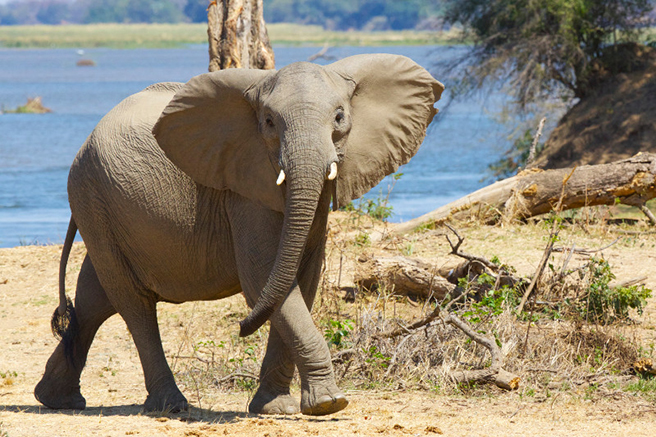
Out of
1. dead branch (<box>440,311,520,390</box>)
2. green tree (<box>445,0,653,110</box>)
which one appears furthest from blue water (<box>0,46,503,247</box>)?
dead branch (<box>440,311,520,390</box>)

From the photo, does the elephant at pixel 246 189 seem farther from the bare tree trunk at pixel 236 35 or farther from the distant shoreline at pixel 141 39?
the distant shoreline at pixel 141 39

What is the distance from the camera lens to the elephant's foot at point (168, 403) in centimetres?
571

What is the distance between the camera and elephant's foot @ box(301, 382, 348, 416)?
493 centimetres

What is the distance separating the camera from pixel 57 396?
246 inches

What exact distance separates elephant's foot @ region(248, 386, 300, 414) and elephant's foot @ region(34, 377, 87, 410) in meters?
1.46

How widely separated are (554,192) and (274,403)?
675 centimetres

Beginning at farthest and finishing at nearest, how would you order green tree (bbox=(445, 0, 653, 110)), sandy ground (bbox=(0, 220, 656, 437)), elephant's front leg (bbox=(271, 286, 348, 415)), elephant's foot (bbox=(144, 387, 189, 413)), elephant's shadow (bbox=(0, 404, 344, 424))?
green tree (bbox=(445, 0, 653, 110)), elephant's foot (bbox=(144, 387, 189, 413)), elephant's shadow (bbox=(0, 404, 344, 424)), sandy ground (bbox=(0, 220, 656, 437)), elephant's front leg (bbox=(271, 286, 348, 415))

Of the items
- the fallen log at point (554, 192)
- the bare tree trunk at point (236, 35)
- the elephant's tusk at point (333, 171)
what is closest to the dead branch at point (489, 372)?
the elephant's tusk at point (333, 171)

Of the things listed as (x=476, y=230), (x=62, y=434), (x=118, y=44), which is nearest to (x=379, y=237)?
(x=476, y=230)

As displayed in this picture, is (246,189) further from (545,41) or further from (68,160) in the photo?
(68,160)

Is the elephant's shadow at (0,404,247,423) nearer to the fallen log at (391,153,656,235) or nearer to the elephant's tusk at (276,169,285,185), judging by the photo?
the elephant's tusk at (276,169,285,185)

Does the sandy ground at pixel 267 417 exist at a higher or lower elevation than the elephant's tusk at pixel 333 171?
lower


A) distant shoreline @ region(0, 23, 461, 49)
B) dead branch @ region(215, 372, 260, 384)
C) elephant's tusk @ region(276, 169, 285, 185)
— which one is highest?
elephant's tusk @ region(276, 169, 285, 185)

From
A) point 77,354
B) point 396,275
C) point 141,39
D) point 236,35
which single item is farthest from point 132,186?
point 141,39
